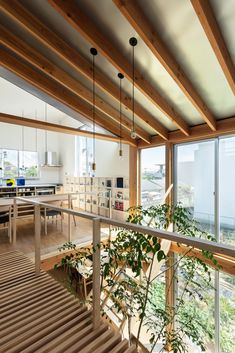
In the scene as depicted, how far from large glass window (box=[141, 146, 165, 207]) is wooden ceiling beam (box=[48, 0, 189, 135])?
179cm

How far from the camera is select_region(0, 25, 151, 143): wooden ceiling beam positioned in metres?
2.72

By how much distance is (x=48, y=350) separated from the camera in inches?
52.0

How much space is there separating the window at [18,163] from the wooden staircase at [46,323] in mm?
6323

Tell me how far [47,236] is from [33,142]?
4909mm

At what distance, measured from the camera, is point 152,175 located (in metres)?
5.25

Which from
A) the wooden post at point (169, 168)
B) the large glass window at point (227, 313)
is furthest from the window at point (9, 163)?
the large glass window at point (227, 313)

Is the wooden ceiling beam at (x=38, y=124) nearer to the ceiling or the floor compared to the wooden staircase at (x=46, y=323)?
nearer to the ceiling

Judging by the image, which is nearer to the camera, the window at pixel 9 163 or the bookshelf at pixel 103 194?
the bookshelf at pixel 103 194

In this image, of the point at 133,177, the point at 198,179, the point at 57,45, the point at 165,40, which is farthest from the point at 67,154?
the point at 165,40

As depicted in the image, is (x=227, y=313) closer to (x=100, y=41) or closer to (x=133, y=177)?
(x=133, y=177)

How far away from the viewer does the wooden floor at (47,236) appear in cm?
376

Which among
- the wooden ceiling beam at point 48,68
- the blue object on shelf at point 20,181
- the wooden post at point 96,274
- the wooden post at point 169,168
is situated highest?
the wooden ceiling beam at point 48,68

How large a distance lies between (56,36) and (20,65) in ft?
3.12

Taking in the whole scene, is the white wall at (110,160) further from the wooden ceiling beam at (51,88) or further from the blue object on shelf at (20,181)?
the blue object on shelf at (20,181)
